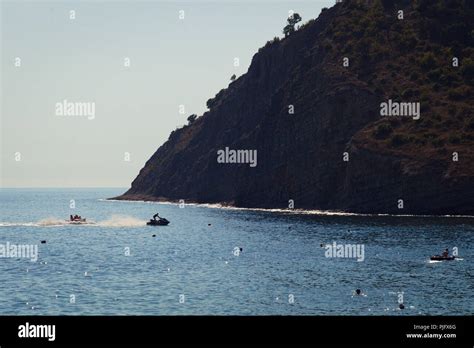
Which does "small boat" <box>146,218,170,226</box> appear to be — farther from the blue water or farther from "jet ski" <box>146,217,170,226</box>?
the blue water

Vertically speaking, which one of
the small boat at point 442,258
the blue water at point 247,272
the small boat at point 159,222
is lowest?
the blue water at point 247,272

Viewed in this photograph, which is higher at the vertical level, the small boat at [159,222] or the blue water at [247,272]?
the small boat at [159,222]

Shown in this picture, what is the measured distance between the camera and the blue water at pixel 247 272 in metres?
57.1

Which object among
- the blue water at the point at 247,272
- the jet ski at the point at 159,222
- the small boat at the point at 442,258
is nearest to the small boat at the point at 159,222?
the jet ski at the point at 159,222

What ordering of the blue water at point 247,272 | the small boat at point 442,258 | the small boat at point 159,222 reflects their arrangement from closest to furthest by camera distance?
1. the blue water at point 247,272
2. the small boat at point 442,258
3. the small boat at point 159,222

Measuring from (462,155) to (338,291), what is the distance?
111935 millimetres

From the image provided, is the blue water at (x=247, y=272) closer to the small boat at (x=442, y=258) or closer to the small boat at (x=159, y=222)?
the small boat at (x=442, y=258)

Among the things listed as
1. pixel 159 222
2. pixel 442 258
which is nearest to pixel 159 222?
pixel 159 222

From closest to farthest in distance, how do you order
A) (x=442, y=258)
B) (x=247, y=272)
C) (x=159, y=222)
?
(x=247, y=272) < (x=442, y=258) < (x=159, y=222)

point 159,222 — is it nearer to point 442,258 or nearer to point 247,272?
point 247,272

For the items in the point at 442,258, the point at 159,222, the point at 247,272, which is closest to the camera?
the point at 247,272

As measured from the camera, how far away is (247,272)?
8075 centimetres

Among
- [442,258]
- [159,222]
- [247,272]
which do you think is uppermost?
[159,222]
